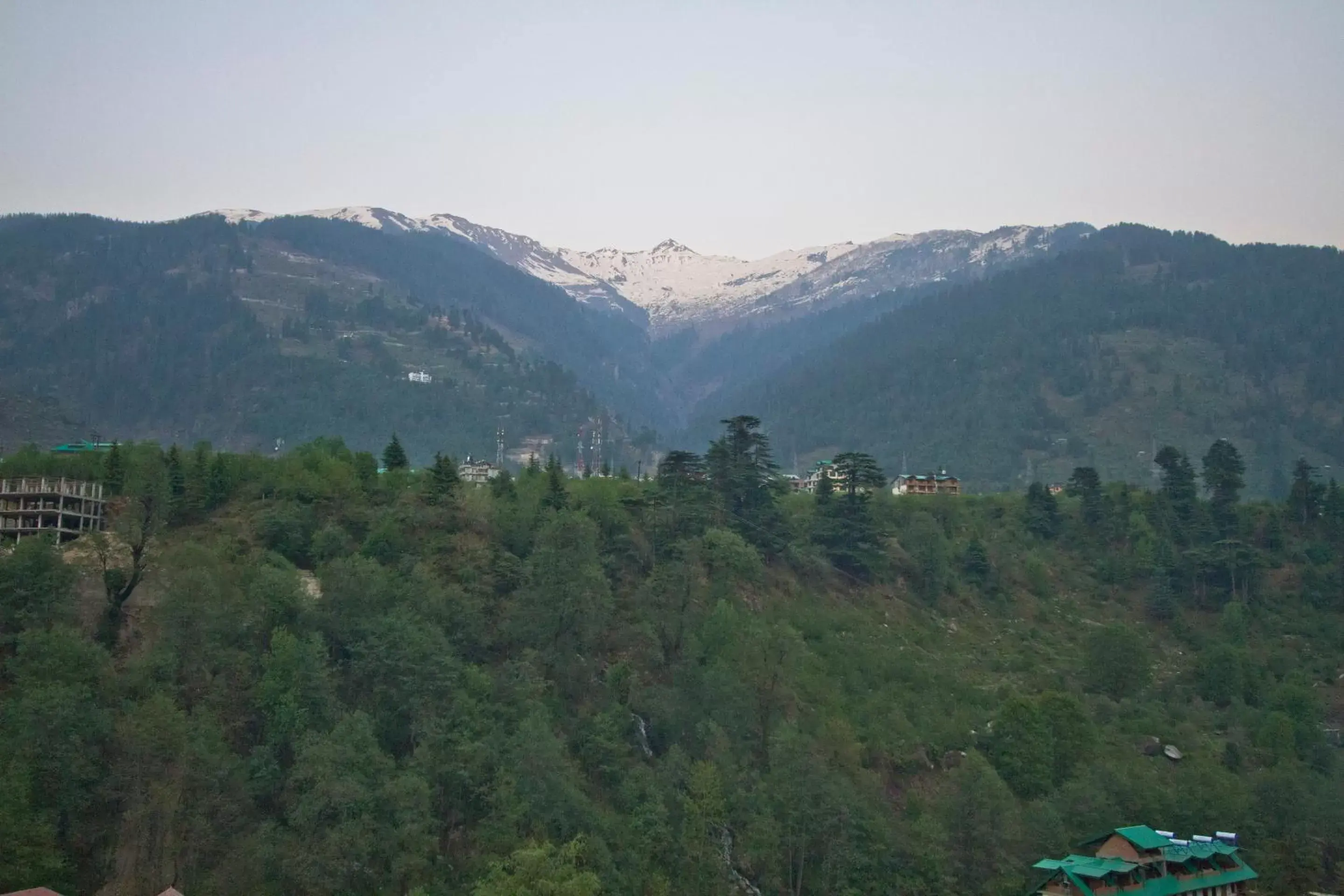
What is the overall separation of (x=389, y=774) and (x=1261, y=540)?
63.1 metres

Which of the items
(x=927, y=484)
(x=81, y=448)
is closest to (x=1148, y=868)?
(x=81, y=448)

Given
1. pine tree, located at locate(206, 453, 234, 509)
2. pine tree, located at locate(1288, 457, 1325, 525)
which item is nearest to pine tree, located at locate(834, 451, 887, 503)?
pine tree, located at locate(1288, 457, 1325, 525)

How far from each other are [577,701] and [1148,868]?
1988cm

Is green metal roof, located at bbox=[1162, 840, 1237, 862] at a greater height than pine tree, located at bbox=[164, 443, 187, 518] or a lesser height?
lesser

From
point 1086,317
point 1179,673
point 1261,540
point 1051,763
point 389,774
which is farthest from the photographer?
point 1086,317

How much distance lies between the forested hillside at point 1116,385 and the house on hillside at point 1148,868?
101 meters

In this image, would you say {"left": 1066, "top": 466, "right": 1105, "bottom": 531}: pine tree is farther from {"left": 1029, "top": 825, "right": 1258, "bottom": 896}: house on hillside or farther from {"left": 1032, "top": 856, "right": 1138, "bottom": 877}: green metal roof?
{"left": 1032, "top": 856, "right": 1138, "bottom": 877}: green metal roof

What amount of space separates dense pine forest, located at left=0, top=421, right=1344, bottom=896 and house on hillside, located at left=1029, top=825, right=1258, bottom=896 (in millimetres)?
957

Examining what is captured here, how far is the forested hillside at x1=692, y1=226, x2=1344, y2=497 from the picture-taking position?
152000 mm

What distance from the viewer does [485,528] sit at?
51344 millimetres

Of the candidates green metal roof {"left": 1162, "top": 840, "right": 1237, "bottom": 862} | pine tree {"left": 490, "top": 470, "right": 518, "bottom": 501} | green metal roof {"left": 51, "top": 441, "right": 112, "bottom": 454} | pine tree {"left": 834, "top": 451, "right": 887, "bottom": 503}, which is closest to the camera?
green metal roof {"left": 1162, "top": 840, "right": 1237, "bottom": 862}

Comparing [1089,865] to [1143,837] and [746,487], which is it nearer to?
[1143,837]

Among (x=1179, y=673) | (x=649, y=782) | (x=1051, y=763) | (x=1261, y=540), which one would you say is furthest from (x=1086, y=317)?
(x=649, y=782)

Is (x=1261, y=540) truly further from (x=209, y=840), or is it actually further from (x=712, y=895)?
(x=209, y=840)
